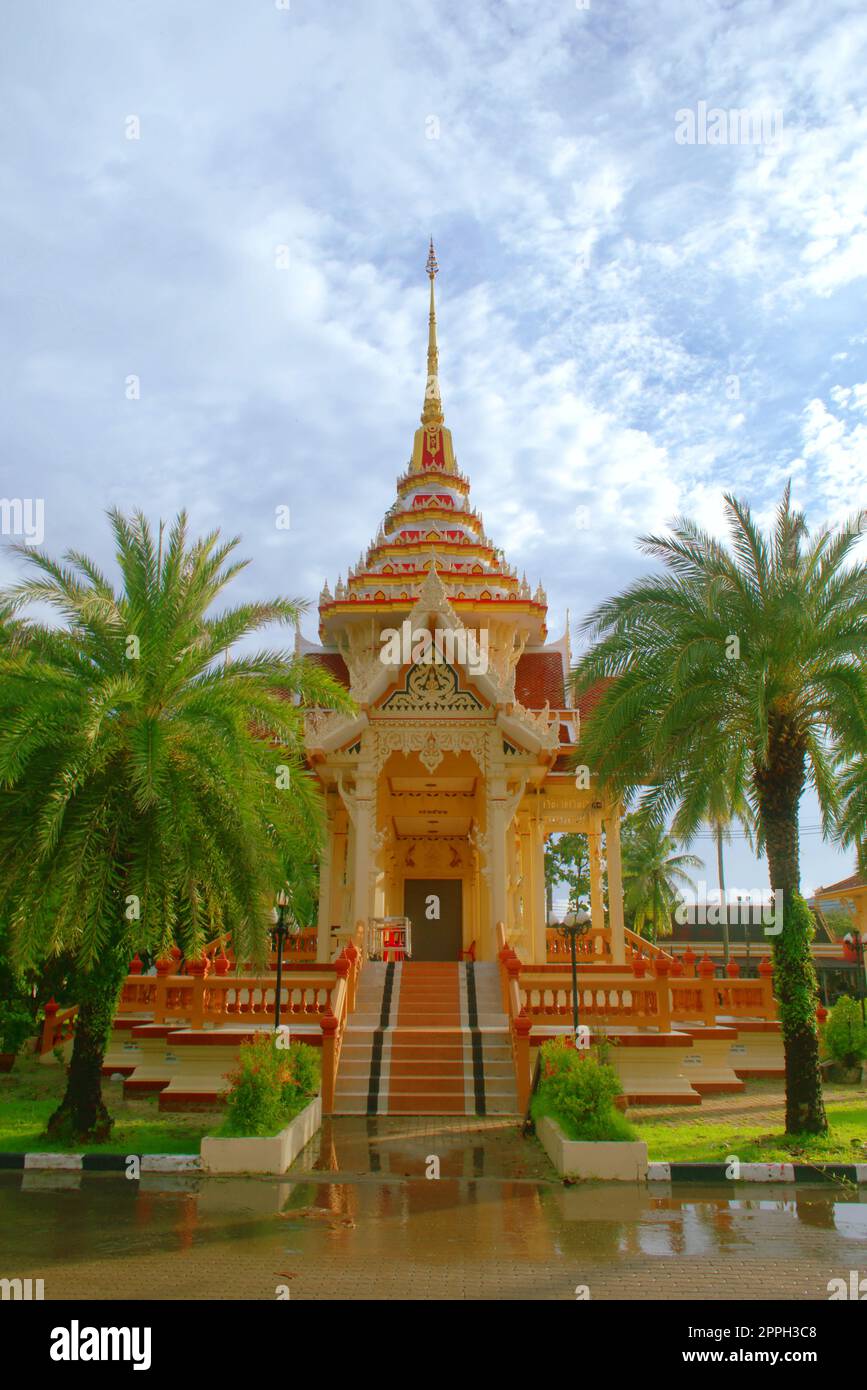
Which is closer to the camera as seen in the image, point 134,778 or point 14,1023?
point 134,778

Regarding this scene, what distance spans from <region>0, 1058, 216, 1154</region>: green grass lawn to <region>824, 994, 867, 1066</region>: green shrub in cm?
1147

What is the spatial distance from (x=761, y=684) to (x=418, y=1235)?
7.12 meters

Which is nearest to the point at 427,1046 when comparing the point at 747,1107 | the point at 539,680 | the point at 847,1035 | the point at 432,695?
the point at 747,1107

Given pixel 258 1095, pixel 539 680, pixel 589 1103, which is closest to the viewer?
pixel 589 1103

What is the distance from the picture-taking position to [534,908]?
894 inches

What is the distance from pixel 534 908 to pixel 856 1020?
7130 mm

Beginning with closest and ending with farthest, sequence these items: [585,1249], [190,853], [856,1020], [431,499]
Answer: [585,1249] → [190,853] → [856,1020] → [431,499]

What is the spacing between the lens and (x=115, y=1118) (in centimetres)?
1387

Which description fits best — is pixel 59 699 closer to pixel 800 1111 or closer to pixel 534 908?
pixel 800 1111

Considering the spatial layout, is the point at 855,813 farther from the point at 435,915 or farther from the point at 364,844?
the point at 435,915

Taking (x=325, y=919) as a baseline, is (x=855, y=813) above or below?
above

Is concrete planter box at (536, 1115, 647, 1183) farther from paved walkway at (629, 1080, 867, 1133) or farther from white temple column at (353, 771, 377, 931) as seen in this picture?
white temple column at (353, 771, 377, 931)

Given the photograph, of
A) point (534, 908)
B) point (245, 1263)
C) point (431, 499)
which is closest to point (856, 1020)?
point (534, 908)
